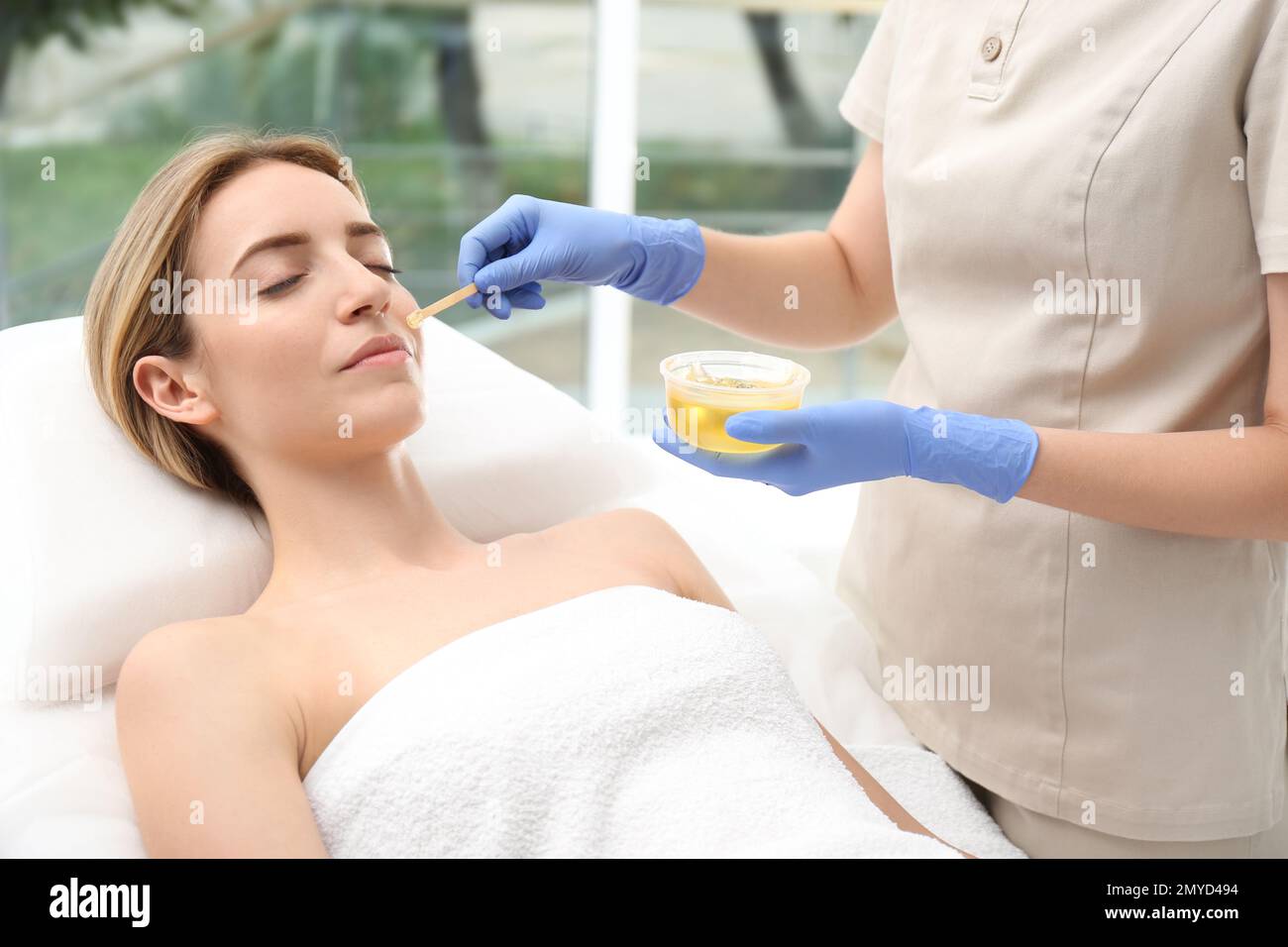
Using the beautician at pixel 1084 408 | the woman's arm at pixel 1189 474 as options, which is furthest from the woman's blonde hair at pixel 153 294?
the woman's arm at pixel 1189 474

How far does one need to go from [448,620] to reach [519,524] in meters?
0.43

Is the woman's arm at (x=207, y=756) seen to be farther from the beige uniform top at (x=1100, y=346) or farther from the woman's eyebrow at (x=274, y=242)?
the beige uniform top at (x=1100, y=346)

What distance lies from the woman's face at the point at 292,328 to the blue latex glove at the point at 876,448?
1.27ft

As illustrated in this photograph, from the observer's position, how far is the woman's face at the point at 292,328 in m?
1.41

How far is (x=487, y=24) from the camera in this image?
4305mm

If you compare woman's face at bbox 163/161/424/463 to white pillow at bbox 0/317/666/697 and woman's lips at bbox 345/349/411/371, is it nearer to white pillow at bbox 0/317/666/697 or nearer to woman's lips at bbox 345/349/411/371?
woman's lips at bbox 345/349/411/371

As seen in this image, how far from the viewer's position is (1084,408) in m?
1.34

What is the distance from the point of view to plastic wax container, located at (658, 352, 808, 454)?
4.17ft

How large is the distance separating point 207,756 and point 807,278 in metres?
0.98

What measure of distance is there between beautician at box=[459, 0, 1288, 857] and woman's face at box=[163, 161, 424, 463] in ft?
0.50

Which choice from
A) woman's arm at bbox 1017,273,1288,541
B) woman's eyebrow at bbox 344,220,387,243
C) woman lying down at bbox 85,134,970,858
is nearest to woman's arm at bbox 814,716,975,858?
woman lying down at bbox 85,134,970,858

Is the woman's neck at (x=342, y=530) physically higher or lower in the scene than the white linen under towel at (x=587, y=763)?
higher

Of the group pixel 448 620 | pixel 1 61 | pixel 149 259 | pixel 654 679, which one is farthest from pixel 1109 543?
pixel 1 61

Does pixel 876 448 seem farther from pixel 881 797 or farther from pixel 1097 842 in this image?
pixel 1097 842
